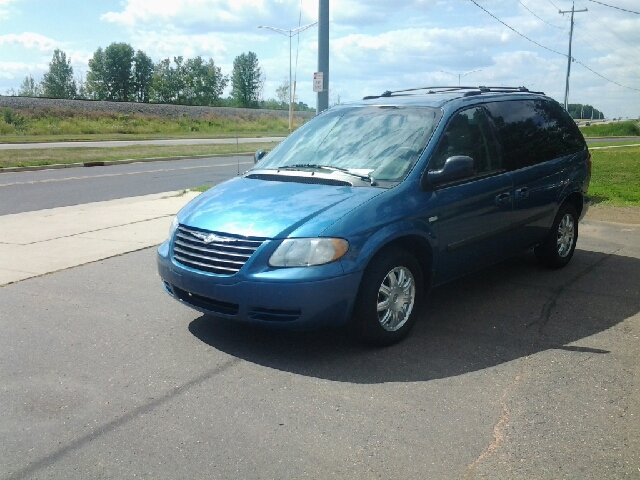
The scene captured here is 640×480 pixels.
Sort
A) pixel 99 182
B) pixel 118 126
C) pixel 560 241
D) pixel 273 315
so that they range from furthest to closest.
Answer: pixel 118 126 → pixel 99 182 → pixel 560 241 → pixel 273 315

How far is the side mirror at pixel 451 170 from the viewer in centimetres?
551

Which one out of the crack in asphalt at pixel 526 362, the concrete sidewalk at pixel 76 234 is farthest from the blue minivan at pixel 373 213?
the concrete sidewalk at pixel 76 234

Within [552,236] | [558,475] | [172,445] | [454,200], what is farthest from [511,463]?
[552,236]

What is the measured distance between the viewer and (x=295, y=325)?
4.79 m

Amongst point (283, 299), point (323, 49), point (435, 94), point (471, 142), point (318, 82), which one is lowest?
point (283, 299)

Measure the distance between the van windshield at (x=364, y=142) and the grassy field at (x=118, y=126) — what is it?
136 feet

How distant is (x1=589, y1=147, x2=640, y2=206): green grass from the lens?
42.8 feet

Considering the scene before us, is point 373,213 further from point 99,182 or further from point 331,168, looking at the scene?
point 99,182

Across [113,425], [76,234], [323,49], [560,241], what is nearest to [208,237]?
[113,425]

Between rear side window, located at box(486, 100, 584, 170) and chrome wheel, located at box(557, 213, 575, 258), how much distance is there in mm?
713

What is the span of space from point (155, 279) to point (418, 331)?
9.47 ft

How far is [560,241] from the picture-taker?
7586mm

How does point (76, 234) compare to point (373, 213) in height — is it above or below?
below

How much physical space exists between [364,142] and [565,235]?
297 centimetres
